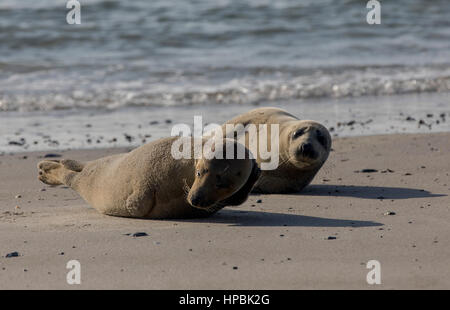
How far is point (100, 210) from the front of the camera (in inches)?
253

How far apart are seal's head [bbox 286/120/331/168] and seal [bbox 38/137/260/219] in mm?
1347

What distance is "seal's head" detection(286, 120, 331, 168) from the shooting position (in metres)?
7.18

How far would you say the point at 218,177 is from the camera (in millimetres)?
5602

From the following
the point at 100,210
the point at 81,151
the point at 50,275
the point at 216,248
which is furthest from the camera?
the point at 81,151

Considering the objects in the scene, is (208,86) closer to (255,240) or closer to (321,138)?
(321,138)

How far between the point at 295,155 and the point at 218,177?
5.81ft

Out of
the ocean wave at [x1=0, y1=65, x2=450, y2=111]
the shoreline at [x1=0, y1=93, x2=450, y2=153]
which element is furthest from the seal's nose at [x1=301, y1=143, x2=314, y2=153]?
the ocean wave at [x1=0, y1=65, x2=450, y2=111]

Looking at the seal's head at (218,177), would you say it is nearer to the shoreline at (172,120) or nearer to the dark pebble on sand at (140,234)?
the dark pebble on sand at (140,234)

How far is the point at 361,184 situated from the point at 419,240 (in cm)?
229

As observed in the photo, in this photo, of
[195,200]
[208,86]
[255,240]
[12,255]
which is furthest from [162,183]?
[208,86]

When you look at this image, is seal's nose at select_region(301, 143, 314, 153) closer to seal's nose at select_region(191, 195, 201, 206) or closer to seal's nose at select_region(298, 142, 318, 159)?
seal's nose at select_region(298, 142, 318, 159)

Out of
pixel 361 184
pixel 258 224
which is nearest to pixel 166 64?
pixel 361 184
